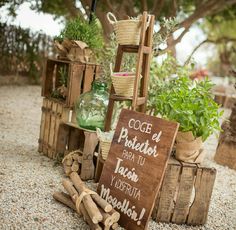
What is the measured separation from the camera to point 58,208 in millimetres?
2543

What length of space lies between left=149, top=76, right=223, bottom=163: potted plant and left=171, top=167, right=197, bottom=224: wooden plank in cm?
11

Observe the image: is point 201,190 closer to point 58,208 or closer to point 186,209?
point 186,209

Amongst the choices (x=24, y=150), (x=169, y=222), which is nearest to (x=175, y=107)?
(x=169, y=222)

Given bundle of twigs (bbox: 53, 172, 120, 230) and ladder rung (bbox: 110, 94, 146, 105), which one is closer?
bundle of twigs (bbox: 53, 172, 120, 230)

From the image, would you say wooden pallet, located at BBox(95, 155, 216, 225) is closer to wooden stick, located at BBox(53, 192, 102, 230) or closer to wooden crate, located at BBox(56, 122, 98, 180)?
wooden stick, located at BBox(53, 192, 102, 230)

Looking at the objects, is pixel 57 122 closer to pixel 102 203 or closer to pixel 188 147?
pixel 102 203

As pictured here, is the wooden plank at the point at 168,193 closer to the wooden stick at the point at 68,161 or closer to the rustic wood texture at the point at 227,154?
the wooden stick at the point at 68,161

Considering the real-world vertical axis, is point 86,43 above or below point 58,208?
above

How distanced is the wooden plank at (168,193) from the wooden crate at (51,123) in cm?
145

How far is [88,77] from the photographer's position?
139 inches

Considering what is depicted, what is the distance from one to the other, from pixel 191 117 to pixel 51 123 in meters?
1.80

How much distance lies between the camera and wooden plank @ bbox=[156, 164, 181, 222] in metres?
2.51

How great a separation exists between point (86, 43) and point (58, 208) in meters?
1.83

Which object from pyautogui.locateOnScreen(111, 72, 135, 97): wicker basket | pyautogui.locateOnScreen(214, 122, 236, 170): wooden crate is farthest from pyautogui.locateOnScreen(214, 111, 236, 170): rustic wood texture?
pyautogui.locateOnScreen(111, 72, 135, 97): wicker basket
